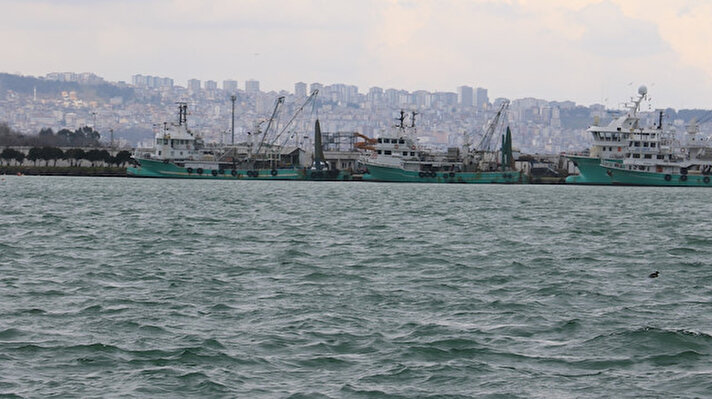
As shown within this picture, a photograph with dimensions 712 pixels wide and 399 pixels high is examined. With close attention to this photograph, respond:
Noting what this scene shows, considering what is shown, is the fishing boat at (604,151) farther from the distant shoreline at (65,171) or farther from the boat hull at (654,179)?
the distant shoreline at (65,171)

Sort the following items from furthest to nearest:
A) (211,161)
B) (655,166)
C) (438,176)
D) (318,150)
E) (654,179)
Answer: (318,150) < (211,161) < (438,176) < (655,166) < (654,179)

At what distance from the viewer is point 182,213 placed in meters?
49.7

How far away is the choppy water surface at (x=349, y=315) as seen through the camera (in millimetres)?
13344

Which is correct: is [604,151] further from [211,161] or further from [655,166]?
[211,161]

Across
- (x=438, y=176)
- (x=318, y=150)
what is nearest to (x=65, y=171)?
(x=318, y=150)

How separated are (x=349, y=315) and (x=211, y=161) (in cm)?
10718

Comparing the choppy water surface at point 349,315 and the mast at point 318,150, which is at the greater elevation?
the mast at point 318,150

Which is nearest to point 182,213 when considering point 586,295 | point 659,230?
point 659,230

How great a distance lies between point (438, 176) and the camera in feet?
397

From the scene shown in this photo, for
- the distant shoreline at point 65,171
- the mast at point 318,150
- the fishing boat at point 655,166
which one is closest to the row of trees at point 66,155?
the distant shoreline at point 65,171

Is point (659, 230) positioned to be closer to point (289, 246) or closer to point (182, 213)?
point (289, 246)

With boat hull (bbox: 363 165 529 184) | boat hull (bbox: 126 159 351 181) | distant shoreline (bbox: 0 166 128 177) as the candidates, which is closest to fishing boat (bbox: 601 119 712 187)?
boat hull (bbox: 363 165 529 184)

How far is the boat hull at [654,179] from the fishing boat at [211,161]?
108ft

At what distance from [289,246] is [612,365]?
701 inches
